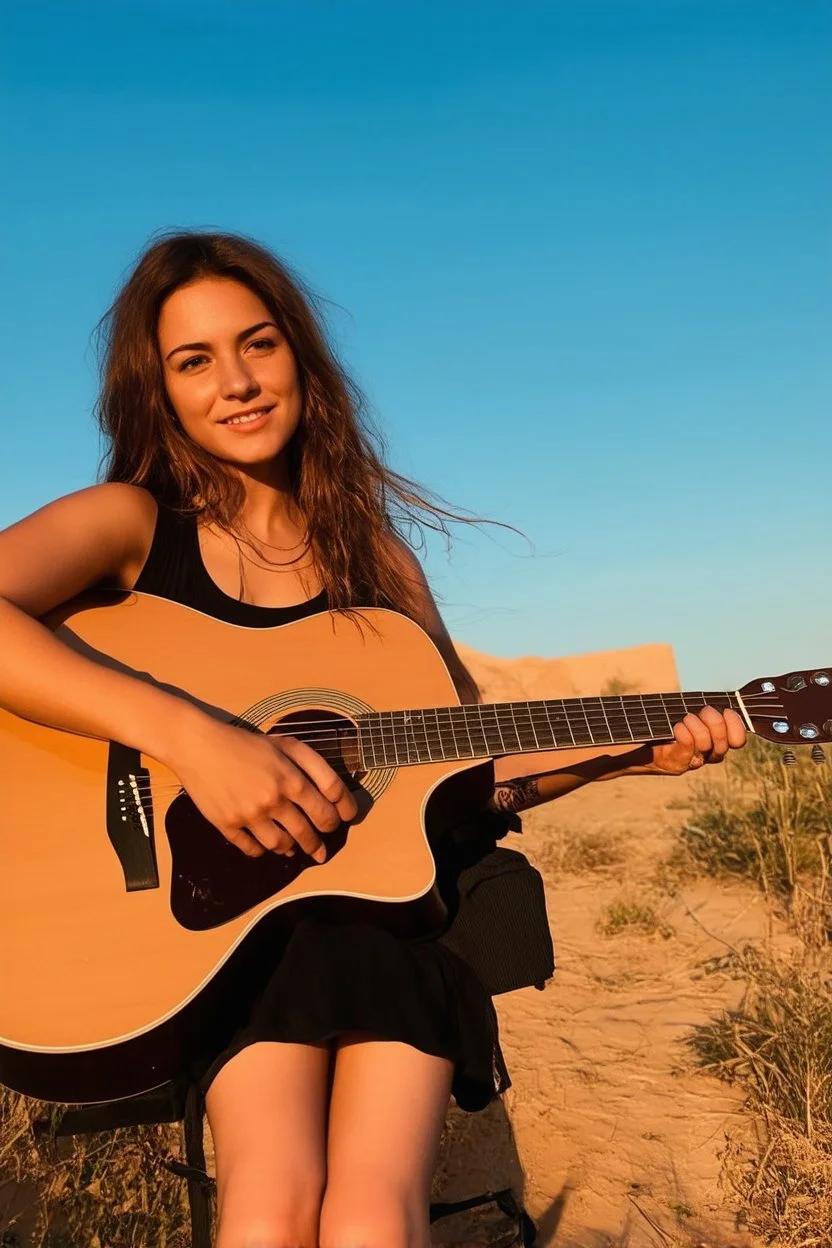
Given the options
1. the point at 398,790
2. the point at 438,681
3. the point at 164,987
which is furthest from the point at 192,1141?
the point at 438,681

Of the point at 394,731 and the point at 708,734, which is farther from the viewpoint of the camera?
the point at 708,734

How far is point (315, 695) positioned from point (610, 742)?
29.2 inches

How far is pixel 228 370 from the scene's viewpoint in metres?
2.55

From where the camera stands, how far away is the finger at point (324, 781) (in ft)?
6.62

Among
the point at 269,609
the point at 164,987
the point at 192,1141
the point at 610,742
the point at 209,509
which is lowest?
the point at 192,1141

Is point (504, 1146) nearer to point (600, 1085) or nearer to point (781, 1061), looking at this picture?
point (600, 1085)

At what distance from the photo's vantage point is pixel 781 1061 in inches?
132

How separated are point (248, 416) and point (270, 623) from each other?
0.59 m

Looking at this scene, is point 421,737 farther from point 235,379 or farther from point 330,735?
point 235,379

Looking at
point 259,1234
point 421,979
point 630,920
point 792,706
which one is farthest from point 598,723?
point 630,920

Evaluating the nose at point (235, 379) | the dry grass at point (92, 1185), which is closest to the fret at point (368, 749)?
the nose at point (235, 379)

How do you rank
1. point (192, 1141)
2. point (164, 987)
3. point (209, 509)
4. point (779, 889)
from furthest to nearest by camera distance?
point (779, 889)
point (209, 509)
point (192, 1141)
point (164, 987)

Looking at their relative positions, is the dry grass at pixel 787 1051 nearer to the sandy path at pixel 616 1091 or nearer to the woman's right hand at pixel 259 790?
the sandy path at pixel 616 1091

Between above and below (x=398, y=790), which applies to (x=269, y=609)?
above
